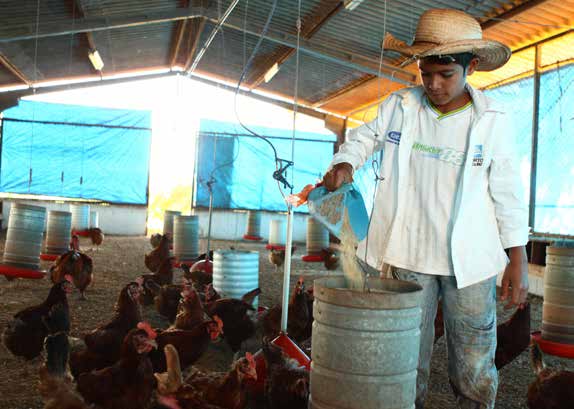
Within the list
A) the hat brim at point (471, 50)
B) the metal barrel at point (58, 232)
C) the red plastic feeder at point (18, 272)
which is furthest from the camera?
the metal barrel at point (58, 232)

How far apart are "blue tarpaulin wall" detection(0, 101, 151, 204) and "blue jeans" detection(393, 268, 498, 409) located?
15081 millimetres

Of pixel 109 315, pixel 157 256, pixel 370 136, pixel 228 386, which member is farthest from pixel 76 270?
pixel 370 136

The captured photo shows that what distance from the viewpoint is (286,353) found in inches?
132

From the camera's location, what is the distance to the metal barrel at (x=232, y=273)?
5.23 metres

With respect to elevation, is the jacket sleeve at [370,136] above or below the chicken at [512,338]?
above

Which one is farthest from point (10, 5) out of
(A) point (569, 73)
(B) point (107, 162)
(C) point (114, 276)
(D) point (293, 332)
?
(A) point (569, 73)

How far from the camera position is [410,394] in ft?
6.28

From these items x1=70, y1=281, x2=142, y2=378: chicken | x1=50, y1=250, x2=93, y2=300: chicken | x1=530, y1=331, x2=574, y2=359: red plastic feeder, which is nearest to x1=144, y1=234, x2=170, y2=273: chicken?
x1=50, y1=250, x2=93, y2=300: chicken

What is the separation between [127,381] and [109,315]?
290 centimetres

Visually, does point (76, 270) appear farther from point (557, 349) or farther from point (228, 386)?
point (557, 349)

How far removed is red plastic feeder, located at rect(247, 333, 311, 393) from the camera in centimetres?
316

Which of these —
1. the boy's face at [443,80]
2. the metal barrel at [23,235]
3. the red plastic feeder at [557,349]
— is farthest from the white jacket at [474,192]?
the metal barrel at [23,235]

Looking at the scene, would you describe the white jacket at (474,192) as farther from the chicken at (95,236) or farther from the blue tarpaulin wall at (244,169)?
the blue tarpaulin wall at (244,169)

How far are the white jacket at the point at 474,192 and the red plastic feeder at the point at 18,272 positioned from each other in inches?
248
